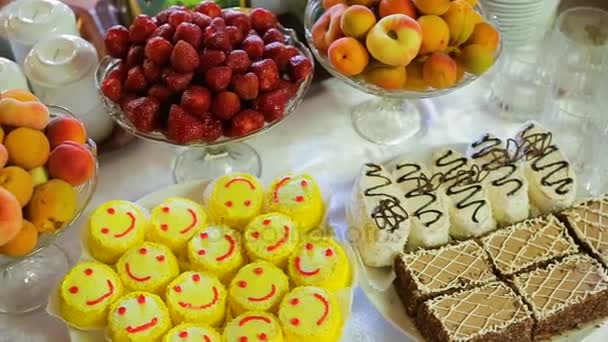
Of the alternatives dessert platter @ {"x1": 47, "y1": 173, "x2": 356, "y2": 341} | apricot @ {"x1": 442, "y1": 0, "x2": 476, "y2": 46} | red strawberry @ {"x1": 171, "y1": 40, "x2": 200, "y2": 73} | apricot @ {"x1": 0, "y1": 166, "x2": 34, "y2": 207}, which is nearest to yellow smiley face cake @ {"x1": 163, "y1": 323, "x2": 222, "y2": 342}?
dessert platter @ {"x1": 47, "y1": 173, "x2": 356, "y2": 341}

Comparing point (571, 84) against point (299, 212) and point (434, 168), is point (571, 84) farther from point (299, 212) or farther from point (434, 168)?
point (299, 212)

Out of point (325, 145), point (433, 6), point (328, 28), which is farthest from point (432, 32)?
point (325, 145)

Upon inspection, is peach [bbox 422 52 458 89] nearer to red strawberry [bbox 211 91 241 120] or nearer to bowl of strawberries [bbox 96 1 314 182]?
bowl of strawberries [bbox 96 1 314 182]

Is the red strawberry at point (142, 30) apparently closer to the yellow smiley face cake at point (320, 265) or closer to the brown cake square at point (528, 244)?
the yellow smiley face cake at point (320, 265)

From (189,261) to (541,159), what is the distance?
1.66ft

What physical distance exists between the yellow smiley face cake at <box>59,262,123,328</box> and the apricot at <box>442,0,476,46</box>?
22.6 inches

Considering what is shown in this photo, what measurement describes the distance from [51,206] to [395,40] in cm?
50

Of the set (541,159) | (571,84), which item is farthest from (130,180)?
(571,84)

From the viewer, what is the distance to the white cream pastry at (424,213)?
968 millimetres

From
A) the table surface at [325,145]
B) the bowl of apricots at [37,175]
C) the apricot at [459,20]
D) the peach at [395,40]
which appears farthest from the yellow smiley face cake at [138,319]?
the apricot at [459,20]

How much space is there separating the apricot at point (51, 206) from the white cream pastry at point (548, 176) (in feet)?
2.01

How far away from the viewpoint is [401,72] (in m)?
1.04

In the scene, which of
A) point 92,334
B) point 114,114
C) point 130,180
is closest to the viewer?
point 92,334

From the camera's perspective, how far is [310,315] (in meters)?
0.86
